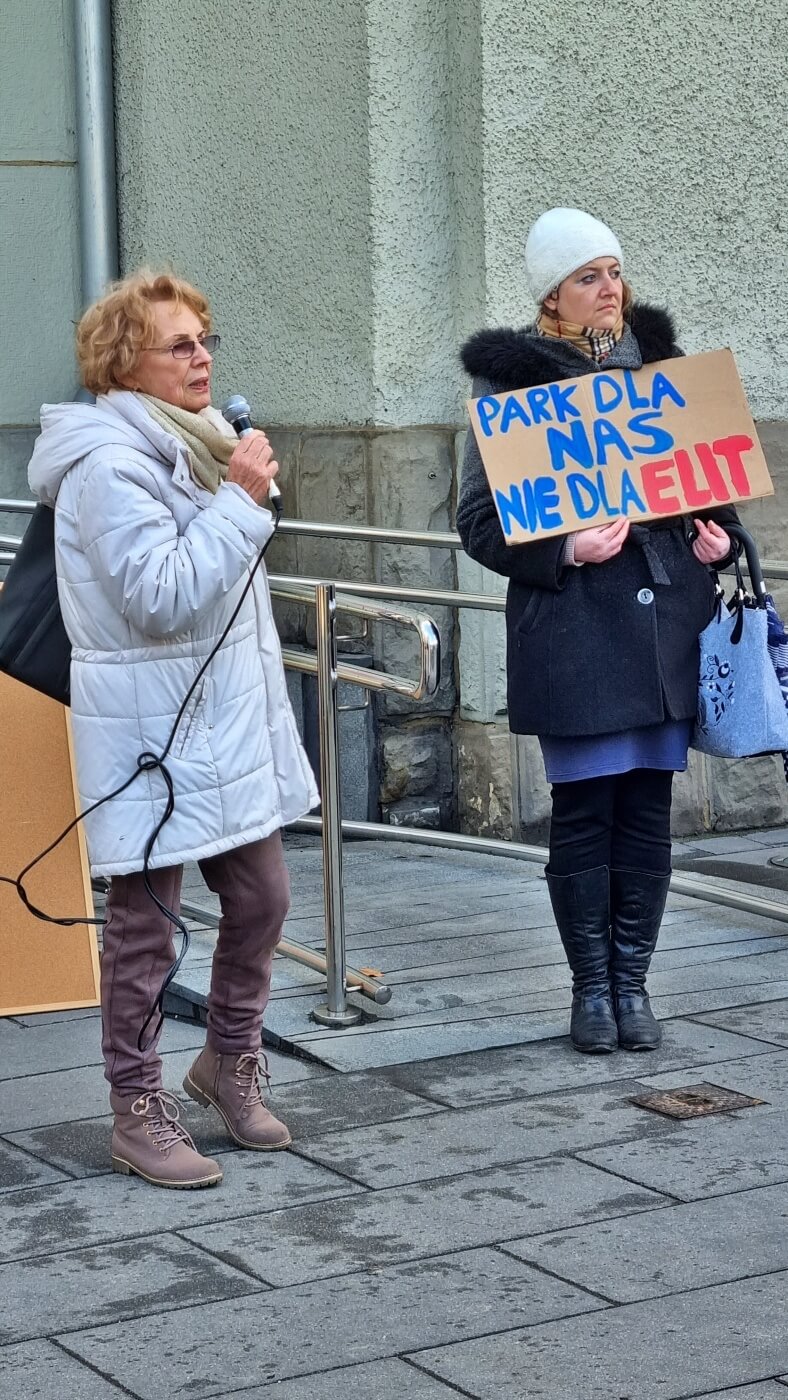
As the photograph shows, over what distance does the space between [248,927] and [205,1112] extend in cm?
54

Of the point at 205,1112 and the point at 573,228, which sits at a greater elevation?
the point at 573,228

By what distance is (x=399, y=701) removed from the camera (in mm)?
6461

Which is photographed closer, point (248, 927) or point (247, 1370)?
point (247, 1370)

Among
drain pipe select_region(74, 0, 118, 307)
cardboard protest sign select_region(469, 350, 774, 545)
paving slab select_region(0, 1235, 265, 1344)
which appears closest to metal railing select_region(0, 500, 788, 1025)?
cardboard protest sign select_region(469, 350, 774, 545)

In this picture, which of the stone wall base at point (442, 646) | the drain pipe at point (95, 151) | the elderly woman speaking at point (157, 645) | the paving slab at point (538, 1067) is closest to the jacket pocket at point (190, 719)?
the elderly woman speaking at point (157, 645)

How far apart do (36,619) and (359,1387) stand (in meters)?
1.53

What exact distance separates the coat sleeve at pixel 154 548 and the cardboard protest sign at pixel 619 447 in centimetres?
83

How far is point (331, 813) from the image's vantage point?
14.5ft

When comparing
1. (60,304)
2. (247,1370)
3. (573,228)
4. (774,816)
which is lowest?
(247,1370)

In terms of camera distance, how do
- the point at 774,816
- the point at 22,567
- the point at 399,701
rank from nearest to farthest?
the point at 22,567 → the point at 399,701 → the point at 774,816

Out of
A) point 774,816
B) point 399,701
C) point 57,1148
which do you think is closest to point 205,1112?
point 57,1148

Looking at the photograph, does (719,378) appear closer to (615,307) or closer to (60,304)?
(615,307)

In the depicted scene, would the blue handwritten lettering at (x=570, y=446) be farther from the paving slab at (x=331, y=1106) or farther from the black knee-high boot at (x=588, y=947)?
the paving slab at (x=331, y=1106)

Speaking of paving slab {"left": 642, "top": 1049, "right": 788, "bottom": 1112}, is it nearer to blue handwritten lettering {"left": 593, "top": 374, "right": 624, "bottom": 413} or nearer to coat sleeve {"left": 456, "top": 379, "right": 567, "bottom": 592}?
coat sleeve {"left": 456, "top": 379, "right": 567, "bottom": 592}
